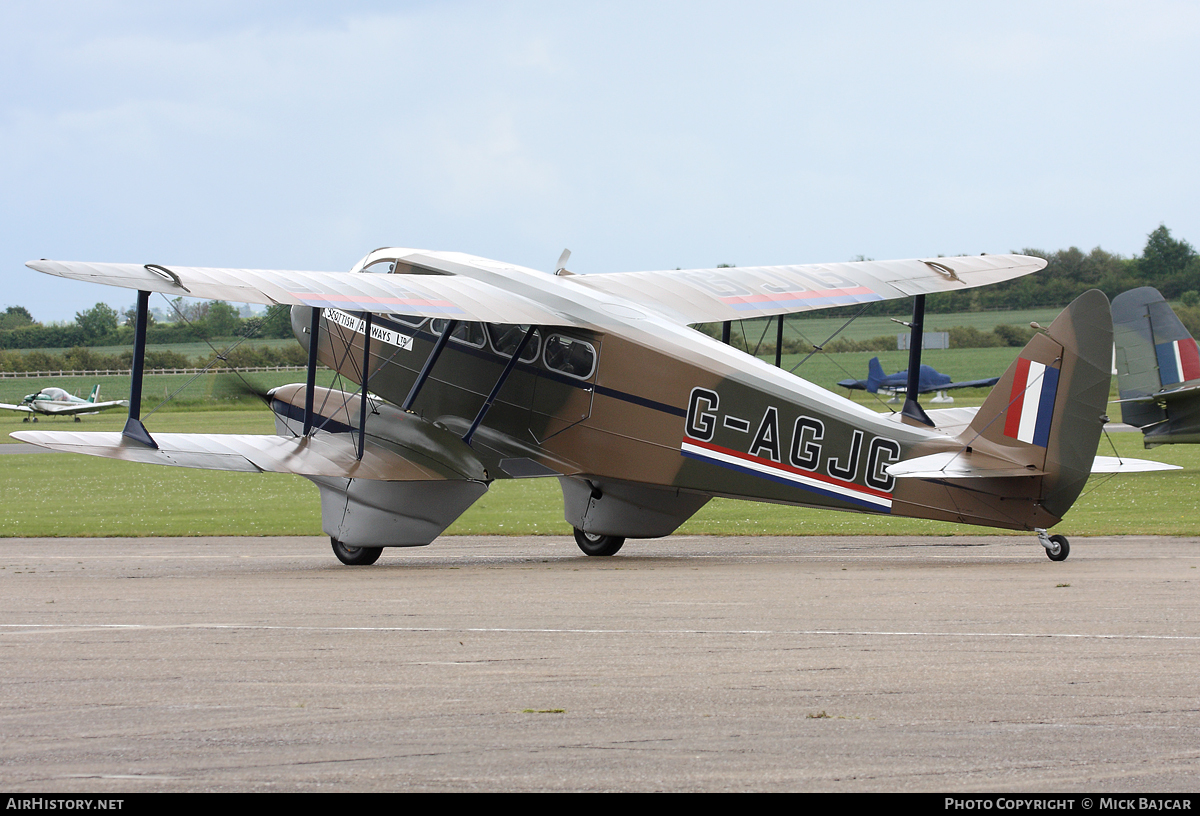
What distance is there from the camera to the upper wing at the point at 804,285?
16.8 meters

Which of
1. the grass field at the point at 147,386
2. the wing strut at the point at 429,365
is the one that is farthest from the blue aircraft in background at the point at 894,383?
the wing strut at the point at 429,365

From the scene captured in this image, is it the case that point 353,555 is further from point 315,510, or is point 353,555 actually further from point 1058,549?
point 315,510

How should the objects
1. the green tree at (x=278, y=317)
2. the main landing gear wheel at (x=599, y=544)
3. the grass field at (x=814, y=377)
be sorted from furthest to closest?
the grass field at (x=814, y=377) → the green tree at (x=278, y=317) → the main landing gear wheel at (x=599, y=544)

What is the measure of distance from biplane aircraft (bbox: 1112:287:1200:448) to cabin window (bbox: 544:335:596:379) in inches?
668

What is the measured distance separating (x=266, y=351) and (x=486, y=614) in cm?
9731

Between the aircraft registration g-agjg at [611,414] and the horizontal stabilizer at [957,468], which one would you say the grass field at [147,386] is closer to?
the aircraft registration g-agjg at [611,414]

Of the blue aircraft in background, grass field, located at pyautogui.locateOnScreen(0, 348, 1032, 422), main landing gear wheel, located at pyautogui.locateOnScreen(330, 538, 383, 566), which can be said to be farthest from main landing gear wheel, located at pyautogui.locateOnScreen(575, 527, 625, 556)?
grass field, located at pyautogui.locateOnScreen(0, 348, 1032, 422)

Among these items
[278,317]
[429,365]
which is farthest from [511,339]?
[278,317]

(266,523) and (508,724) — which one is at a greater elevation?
(508,724)

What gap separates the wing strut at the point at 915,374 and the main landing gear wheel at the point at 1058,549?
2.02 m

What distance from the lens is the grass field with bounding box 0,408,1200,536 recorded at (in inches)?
814

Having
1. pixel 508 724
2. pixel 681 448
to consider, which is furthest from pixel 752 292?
pixel 508 724
